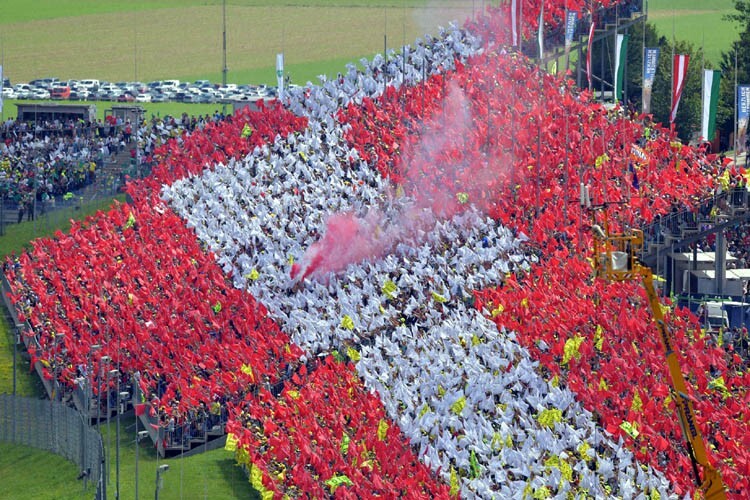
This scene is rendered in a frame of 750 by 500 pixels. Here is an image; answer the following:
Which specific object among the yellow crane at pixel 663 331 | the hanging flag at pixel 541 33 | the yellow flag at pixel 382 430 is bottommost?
the yellow flag at pixel 382 430

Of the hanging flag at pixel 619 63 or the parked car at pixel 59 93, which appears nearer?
the hanging flag at pixel 619 63

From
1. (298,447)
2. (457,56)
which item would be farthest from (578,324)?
(457,56)

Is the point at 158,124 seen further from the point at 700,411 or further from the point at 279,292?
the point at 700,411

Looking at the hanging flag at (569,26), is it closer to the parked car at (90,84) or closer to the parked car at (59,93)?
the parked car at (59,93)

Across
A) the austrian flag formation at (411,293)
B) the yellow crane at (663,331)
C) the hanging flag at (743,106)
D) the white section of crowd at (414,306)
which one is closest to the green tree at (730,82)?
→ the austrian flag formation at (411,293)

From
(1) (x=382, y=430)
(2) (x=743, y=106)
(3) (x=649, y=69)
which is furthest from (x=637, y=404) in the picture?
(3) (x=649, y=69)

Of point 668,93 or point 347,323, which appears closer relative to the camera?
point 347,323

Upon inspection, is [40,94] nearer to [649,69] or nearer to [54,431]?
[649,69]
